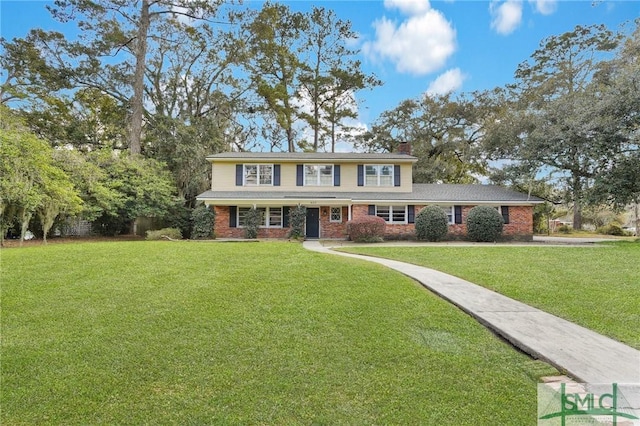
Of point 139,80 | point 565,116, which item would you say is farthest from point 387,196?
point 139,80

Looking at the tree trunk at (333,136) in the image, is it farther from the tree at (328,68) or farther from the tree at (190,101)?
the tree at (190,101)

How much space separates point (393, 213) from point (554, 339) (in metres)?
15.2

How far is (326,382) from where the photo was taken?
3.23 m

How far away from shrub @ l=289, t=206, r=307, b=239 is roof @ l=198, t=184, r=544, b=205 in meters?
0.59

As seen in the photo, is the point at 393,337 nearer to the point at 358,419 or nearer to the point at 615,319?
the point at 358,419

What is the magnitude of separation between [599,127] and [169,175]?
77.3 ft

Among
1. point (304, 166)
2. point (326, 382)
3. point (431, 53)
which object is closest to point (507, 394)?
point (326, 382)

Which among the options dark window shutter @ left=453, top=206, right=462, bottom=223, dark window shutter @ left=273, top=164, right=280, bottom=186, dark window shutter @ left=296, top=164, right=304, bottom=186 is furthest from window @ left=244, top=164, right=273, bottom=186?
dark window shutter @ left=453, top=206, right=462, bottom=223

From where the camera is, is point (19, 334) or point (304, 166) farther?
point (304, 166)

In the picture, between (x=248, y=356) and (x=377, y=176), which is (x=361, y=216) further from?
(x=248, y=356)

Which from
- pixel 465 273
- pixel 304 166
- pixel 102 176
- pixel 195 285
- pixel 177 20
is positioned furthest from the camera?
pixel 177 20

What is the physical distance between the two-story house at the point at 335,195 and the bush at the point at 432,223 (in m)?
1.19

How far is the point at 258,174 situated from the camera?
2059 centimetres

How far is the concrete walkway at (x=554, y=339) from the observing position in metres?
3.38
